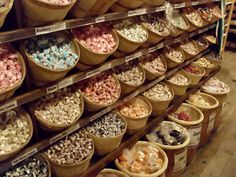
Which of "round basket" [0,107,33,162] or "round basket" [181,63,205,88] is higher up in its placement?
"round basket" [0,107,33,162]

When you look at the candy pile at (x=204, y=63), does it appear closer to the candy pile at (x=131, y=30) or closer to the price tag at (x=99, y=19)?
the candy pile at (x=131, y=30)

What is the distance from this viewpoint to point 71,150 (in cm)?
216

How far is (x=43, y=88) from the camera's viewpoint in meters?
1.83

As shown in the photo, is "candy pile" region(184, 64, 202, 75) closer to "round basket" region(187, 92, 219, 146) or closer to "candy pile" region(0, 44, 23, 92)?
"round basket" region(187, 92, 219, 146)

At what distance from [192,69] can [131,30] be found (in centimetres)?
151

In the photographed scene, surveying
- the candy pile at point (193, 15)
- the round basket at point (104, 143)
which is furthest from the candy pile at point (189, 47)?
the round basket at point (104, 143)

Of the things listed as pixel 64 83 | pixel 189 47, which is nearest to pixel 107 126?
pixel 64 83

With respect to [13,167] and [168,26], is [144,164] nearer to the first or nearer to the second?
[13,167]

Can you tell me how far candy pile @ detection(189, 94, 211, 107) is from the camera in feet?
12.2

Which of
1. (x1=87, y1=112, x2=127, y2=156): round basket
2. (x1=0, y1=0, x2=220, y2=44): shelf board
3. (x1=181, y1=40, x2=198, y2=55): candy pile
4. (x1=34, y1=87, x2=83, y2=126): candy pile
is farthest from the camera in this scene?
(x1=181, y1=40, x2=198, y2=55): candy pile

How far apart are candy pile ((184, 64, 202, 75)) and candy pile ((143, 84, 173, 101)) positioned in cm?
64

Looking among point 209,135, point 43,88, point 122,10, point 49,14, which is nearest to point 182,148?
point 209,135

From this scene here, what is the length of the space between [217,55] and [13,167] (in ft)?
11.1

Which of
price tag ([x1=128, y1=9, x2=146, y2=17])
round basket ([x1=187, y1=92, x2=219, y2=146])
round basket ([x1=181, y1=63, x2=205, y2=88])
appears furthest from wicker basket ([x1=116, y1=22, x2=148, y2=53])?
round basket ([x1=187, y1=92, x2=219, y2=146])
